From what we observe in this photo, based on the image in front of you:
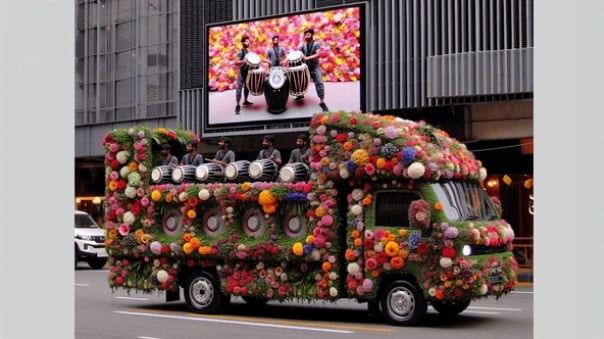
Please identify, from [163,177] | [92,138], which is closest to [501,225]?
[163,177]

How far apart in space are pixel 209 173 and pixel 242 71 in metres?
16.3

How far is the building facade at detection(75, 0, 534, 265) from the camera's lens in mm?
25172

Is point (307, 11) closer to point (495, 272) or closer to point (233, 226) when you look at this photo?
point (233, 226)

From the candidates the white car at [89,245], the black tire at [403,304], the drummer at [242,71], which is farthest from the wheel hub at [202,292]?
the drummer at [242,71]

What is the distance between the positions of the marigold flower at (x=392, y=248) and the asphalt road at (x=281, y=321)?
3.59 feet

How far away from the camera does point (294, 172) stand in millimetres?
13789

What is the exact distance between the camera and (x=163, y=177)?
15359mm

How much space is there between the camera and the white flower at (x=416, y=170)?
1243 centimetres

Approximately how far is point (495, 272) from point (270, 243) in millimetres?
3555

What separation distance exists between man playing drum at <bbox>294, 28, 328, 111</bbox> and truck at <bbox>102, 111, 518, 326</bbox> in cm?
1401

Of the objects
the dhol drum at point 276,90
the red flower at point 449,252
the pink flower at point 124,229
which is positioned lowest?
the red flower at point 449,252

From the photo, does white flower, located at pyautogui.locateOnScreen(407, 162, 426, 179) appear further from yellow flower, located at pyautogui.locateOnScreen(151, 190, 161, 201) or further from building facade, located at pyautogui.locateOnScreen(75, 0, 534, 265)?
building facade, located at pyautogui.locateOnScreen(75, 0, 534, 265)

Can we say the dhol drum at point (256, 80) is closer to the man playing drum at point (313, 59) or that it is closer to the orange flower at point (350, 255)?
the man playing drum at point (313, 59)

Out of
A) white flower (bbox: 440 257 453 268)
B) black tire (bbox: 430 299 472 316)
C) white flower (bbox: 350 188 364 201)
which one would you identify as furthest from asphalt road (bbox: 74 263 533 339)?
white flower (bbox: 350 188 364 201)
